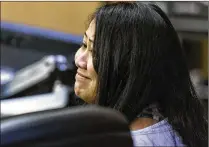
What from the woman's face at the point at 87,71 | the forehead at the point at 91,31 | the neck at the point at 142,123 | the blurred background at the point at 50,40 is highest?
the forehead at the point at 91,31

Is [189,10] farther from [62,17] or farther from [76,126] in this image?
[76,126]

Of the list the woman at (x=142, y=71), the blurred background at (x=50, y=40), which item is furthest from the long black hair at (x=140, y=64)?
the blurred background at (x=50, y=40)

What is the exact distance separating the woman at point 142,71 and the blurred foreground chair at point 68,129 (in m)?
0.27

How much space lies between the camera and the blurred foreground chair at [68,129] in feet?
1.83

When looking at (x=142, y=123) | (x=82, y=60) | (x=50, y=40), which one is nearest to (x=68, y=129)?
(x=142, y=123)

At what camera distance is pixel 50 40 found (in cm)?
271

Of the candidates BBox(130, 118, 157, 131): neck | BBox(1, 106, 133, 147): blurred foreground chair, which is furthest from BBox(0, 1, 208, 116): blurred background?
BBox(1, 106, 133, 147): blurred foreground chair

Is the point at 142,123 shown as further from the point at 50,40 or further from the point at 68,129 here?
the point at 50,40

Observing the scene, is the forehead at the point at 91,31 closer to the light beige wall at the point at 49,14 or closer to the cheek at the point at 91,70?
the cheek at the point at 91,70

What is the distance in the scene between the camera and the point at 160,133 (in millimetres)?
889

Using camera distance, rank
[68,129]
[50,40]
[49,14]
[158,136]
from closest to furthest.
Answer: [68,129] → [158,136] → [50,40] → [49,14]

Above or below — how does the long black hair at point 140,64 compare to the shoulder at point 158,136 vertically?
above

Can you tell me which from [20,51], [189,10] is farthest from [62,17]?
[189,10]

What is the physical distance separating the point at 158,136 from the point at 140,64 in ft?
0.48
